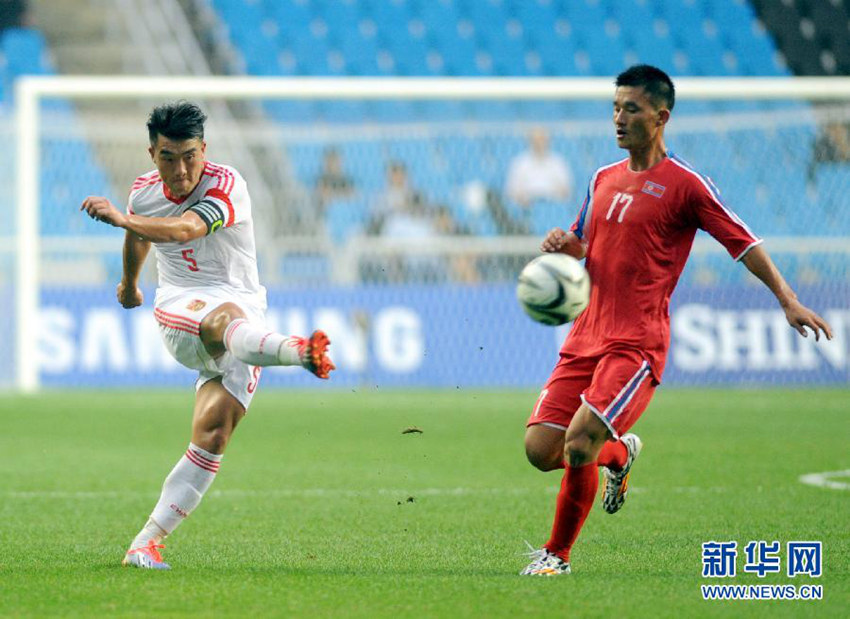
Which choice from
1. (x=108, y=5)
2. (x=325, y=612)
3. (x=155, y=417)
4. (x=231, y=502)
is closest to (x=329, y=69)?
(x=108, y=5)

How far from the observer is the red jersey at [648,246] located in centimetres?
569

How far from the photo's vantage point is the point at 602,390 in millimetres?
5574

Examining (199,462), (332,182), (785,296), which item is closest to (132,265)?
(199,462)

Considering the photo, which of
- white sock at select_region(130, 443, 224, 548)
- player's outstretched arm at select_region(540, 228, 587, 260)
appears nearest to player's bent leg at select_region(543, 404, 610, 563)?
player's outstretched arm at select_region(540, 228, 587, 260)

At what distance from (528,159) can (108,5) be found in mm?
7129

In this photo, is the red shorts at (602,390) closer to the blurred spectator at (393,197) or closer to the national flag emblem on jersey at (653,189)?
the national flag emblem on jersey at (653,189)

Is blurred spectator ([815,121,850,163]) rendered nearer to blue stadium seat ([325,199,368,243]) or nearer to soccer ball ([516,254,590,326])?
blue stadium seat ([325,199,368,243])

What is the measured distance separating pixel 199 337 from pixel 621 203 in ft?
5.81

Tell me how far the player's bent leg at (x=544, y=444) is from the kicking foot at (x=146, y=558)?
4.96 ft

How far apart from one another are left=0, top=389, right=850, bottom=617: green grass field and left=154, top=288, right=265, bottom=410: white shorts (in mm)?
731

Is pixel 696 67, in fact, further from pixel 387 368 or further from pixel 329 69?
pixel 387 368

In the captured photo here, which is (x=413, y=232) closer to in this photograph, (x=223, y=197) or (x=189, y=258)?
(x=189, y=258)

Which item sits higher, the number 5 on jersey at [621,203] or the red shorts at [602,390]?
the number 5 on jersey at [621,203]

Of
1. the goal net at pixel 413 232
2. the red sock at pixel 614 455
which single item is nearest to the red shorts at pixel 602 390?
the red sock at pixel 614 455
